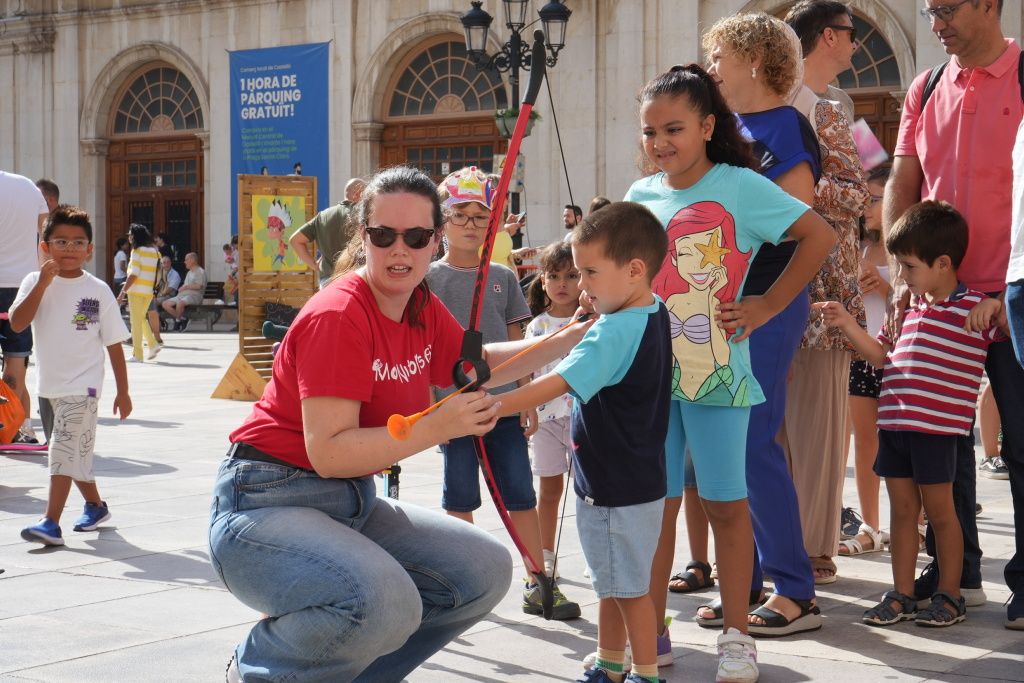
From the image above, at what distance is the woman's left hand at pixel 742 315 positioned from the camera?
13.6 feet

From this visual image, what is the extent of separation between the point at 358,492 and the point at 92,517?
330cm

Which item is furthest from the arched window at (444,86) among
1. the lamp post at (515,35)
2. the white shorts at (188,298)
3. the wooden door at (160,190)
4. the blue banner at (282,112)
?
the lamp post at (515,35)

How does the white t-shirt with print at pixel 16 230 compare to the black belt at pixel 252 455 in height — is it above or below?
above

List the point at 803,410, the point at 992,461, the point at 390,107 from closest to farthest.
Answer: the point at 803,410 < the point at 992,461 < the point at 390,107

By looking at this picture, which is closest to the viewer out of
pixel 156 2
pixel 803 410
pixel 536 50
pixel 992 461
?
pixel 536 50

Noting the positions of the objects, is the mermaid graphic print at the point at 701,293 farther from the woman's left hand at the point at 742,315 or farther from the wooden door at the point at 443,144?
the wooden door at the point at 443,144

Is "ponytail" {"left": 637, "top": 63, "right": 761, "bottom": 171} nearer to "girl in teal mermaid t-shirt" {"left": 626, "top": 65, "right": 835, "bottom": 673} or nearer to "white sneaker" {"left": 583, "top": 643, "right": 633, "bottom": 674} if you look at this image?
"girl in teal mermaid t-shirt" {"left": 626, "top": 65, "right": 835, "bottom": 673}

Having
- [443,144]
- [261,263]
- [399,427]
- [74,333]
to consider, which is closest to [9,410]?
[74,333]

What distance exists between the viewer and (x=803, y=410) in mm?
5395

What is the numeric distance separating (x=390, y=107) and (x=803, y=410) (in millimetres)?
20117

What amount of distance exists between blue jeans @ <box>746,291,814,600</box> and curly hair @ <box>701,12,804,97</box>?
0.73 meters

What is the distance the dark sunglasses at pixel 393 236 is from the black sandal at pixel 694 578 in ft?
7.03

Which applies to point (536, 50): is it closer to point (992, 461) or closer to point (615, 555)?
point (615, 555)

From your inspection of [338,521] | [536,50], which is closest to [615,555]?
[338,521]
